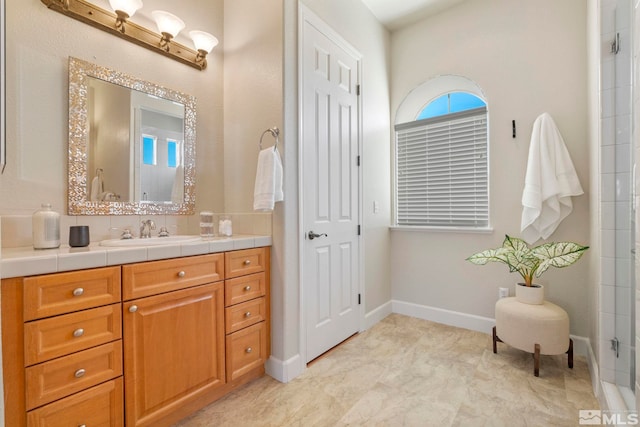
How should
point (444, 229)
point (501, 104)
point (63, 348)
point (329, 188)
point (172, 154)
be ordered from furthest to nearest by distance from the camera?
point (444, 229)
point (501, 104)
point (329, 188)
point (172, 154)
point (63, 348)

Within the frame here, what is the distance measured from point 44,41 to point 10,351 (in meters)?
1.49

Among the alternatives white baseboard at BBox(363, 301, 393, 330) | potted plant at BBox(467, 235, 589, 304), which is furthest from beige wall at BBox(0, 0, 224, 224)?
potted plant at BBox(467, 235, 589, 304)

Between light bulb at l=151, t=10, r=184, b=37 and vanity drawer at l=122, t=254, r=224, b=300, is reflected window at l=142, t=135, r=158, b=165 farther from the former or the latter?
vanity drawer at l=122, t=254, r=224, b=300

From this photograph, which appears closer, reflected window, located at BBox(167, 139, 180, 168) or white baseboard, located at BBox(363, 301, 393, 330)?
reflected window, located at BBox(167, 139, 180, 168)

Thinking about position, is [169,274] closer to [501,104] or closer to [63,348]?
[63,348]

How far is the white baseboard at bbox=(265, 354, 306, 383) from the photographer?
1.94m

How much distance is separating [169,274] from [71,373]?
0.50 metres

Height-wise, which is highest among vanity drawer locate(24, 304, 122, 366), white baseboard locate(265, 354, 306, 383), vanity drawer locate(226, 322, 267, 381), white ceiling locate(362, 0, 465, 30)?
white ceiling locate(362, 0, 465, 30)

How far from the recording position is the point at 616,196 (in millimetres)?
1582

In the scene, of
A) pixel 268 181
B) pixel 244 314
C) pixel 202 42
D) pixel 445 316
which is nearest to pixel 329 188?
pixel 268 181

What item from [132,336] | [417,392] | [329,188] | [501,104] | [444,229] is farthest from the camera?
[444,229]

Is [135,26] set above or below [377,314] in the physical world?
above

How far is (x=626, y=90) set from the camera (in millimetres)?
1565

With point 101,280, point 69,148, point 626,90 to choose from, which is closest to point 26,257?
point 101,280
